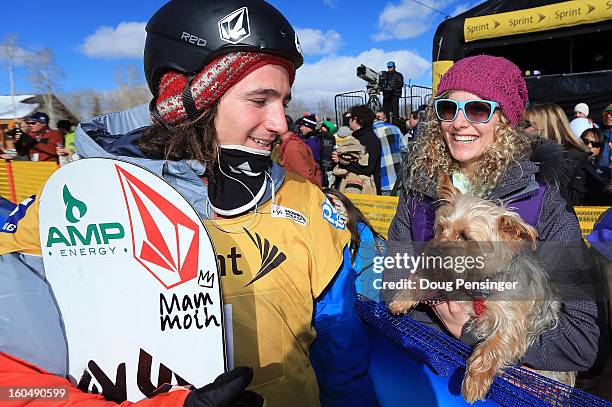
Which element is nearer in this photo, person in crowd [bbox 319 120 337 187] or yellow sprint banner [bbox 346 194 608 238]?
yellow sprint banner [bbox 346 194 608 238]

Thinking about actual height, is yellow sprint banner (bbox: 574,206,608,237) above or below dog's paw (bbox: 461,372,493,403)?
above

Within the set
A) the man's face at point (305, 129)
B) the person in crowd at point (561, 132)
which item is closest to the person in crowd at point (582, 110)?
the person in crowd at point (561, 132)

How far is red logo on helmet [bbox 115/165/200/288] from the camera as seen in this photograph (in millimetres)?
1045

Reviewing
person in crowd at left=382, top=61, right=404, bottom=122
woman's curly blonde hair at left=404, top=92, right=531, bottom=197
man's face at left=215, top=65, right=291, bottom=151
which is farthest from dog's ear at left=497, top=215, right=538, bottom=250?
person in crowd at left=382, top=61, right=404, bottom=122

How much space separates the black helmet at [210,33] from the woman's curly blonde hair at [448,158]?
1063mm

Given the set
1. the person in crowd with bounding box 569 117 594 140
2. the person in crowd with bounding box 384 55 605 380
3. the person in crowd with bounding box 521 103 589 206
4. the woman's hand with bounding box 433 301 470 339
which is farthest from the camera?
the person in crowd with bounding box 569 117 594 140

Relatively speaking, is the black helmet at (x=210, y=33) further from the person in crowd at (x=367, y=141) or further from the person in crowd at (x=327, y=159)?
the person in crowd at (x=327, y=159)

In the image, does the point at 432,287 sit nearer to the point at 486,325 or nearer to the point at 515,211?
the point at 486,325

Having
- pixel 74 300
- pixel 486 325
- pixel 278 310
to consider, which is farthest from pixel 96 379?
pixel 486 325

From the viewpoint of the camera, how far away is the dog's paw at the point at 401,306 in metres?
1.88

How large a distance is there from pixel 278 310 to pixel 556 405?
98 cm

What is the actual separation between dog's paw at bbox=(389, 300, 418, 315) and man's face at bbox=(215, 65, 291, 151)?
100cm

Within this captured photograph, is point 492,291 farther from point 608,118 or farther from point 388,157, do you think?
point 608,118

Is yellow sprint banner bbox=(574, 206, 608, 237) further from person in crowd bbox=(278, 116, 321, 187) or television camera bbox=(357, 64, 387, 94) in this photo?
television camera bbox=(357, 64, 387, 94)
